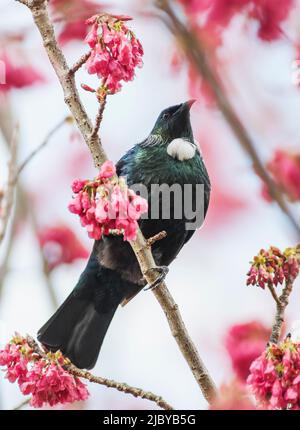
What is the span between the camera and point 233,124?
195 cm

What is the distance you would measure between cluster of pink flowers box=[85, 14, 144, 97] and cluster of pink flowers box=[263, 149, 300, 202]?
3.46ft

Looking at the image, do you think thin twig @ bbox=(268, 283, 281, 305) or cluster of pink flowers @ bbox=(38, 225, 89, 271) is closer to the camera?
thin twig @ bbox=(268, 283, 281, 305)

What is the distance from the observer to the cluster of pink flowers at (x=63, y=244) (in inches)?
156

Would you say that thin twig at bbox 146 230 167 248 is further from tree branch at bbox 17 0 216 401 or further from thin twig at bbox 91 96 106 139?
thin twig at bbox 91 96 106 139

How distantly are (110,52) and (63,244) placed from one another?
79.1 inches

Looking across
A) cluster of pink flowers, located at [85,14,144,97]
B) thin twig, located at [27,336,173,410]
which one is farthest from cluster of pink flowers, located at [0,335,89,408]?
cluster of pink flowers, located at [85,14,144,97]

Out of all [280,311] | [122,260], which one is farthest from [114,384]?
[122,260]

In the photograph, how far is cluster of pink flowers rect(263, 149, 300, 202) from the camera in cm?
303

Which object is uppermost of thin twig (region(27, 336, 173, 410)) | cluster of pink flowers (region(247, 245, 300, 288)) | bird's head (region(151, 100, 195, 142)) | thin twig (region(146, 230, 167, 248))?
bird's head (region(151, 100, 195, 142))

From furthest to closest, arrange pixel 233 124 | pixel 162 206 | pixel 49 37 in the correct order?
1. pixel 162 206
2. pixel 49 37
3. pixel 233 124
